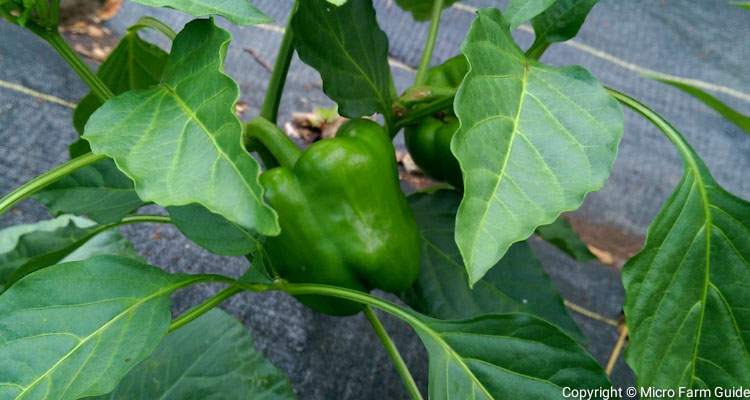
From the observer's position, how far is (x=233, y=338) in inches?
31.0

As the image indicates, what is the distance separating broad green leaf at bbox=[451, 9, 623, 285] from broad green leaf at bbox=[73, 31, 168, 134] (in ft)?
1.52

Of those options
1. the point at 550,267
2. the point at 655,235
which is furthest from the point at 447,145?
the point at 550,267

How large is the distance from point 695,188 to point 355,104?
303 millimetres

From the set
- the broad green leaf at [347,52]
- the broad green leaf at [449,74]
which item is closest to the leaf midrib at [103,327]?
the broad green leaf at [347,52]

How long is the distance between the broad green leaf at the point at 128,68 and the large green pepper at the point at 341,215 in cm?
23

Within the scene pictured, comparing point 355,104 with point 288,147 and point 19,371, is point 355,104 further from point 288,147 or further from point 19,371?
point 19,371

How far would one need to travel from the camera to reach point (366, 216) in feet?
2.06

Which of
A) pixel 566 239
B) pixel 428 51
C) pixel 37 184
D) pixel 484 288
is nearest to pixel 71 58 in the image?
pixel 37 184

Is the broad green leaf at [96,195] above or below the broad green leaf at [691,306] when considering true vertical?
below

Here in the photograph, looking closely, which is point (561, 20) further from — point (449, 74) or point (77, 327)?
point (77, 327)

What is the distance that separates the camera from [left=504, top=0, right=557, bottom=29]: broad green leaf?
1.53 ft

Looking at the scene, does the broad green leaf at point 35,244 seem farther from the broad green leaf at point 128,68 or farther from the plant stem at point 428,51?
the plant stem at point 428,51

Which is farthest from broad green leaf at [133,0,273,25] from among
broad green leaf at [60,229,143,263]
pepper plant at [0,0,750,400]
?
broad green leaf at [60,229,143,263]

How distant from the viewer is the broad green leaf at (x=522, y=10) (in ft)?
1.53
